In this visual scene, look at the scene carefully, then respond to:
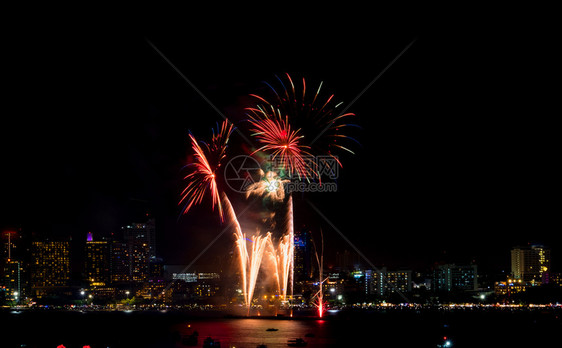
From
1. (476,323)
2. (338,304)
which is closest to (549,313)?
(476,323)

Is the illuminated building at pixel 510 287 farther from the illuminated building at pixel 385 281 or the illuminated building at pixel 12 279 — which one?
the illuminated building at pixel 12 279

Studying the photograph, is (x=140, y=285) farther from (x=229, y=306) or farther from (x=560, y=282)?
(x=560, y=282)

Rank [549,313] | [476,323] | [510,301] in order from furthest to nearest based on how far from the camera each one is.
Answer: [510,301], [549,313], [476,323]

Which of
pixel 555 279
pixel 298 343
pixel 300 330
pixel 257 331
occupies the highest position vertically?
pixel 298 343

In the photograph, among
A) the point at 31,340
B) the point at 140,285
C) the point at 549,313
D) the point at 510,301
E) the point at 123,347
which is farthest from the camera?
the point at 140,285

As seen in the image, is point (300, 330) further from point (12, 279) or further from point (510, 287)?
point (12, 279)

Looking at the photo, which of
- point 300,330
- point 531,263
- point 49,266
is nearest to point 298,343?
point 300,330

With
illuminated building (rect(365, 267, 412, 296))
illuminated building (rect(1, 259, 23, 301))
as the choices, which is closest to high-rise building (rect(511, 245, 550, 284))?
illuminated building (rect(365, 267, 412, 296))

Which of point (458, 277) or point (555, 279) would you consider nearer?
point (555, 279)
